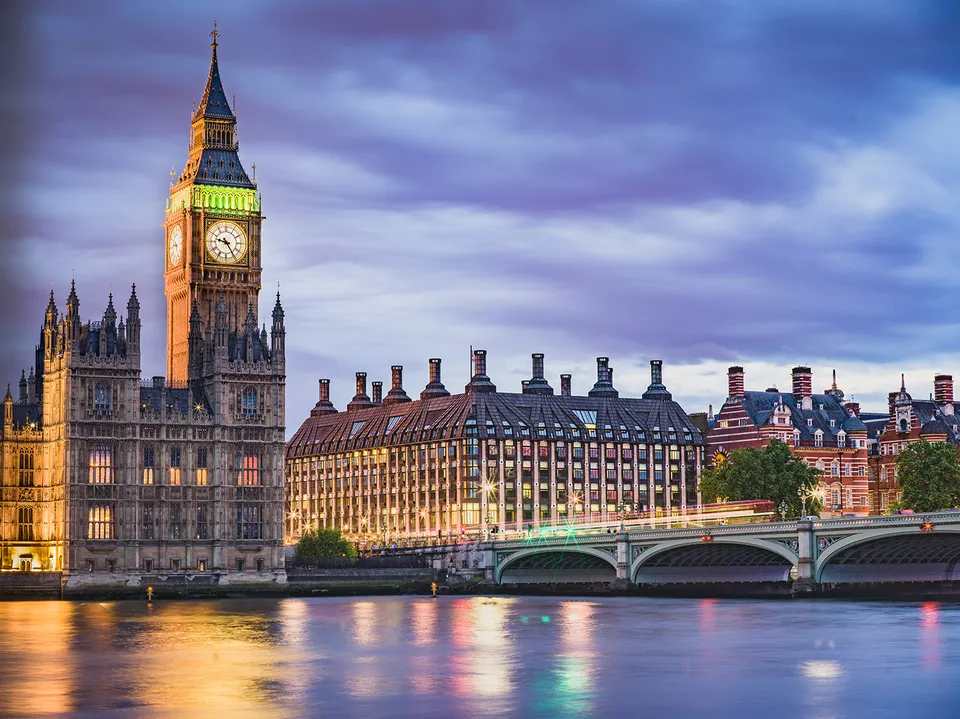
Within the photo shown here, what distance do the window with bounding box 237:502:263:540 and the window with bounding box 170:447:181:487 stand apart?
18.5ft

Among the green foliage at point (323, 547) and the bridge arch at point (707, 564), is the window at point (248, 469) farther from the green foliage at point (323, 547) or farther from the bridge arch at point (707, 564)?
the bridge arch at point (707, 564)

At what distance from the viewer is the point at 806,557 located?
128 meters

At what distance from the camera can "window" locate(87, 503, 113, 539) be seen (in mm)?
152000

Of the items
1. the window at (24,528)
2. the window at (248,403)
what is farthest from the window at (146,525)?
the window at (248,403)

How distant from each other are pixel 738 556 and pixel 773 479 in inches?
1061

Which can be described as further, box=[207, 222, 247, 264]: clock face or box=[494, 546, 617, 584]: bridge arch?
box=[207, 222, 247, 264]: clock face

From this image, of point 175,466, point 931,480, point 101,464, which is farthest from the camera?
point 931,480

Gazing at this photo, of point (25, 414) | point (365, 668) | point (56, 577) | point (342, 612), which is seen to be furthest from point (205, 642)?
point (25, 414)

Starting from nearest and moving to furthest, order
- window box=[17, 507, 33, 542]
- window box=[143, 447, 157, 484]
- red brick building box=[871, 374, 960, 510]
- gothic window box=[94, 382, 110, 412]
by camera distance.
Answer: gothic window box=[94, 382, 110, 412] < window box=[143, 447, 157, 484] < window box=[17, 507, 33, 542] < red brick building box=[871, 374, 960, 510]

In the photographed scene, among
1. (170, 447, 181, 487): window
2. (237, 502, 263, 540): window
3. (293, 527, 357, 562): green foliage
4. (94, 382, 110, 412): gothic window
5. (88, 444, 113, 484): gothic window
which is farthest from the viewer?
(293, 527, 357, 562): green foliage

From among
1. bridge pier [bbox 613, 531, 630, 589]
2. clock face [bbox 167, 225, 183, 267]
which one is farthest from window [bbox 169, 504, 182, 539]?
bridge pier [bbox 613, 531, 630, 589]

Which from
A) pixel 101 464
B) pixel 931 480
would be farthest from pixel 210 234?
pixel 931 480

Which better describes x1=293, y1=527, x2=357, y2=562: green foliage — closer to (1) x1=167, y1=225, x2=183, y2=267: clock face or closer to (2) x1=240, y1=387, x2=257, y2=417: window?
(2) x1=240, y1=387, x2=257, y2=417: window

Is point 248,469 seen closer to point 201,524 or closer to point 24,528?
point 201,524
